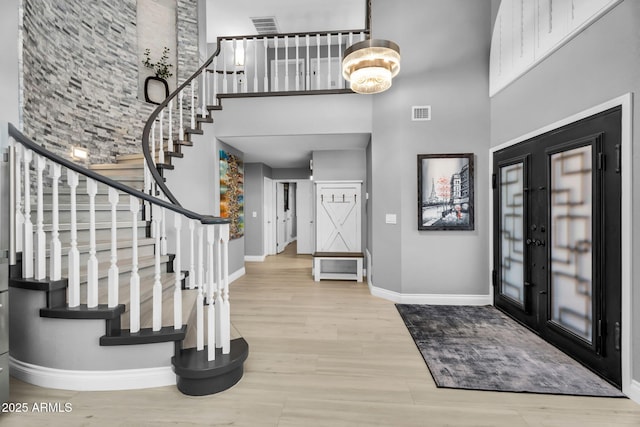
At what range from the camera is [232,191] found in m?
5.34

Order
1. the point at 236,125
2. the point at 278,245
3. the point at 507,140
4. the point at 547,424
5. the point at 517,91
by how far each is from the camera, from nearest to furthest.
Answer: the point at 547,424, the point at 517,91, the point at 507,140, the point at 236,125, the point at 278,245

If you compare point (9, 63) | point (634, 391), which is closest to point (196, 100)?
point (9, 63)

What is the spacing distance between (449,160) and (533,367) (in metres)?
2.41

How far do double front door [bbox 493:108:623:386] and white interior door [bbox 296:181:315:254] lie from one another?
5.31 meters

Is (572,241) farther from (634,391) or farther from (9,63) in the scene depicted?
(9,63)

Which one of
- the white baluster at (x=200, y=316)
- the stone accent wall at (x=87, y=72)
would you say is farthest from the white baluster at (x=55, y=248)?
the stone accent wall at (x=87, y=72)

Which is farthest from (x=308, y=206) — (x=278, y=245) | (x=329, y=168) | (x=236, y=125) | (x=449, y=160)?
(x=449, y=160)

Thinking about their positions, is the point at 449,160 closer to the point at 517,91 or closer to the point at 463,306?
the point at 517,91

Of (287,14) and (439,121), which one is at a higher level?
(287,14)

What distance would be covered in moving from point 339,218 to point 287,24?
4.63 metres

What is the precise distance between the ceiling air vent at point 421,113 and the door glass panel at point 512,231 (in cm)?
114

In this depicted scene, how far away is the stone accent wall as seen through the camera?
129 inches

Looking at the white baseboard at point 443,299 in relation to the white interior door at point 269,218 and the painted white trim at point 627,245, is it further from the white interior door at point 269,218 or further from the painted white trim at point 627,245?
the white interior door at point 269,218

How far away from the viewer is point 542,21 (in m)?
2.65
